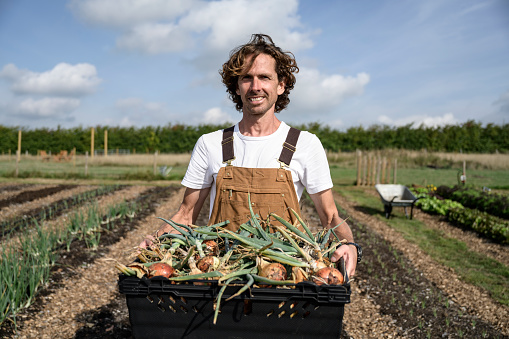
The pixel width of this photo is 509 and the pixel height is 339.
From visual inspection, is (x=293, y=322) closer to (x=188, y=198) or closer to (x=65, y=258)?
(x=188, y=198)

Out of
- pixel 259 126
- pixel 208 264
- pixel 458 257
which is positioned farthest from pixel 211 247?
pixel 458 257

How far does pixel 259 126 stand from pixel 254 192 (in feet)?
1.25

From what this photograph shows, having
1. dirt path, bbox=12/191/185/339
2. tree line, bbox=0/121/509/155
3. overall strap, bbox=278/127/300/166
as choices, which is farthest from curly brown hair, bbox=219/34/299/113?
tree line, bbox=0/121/509/155

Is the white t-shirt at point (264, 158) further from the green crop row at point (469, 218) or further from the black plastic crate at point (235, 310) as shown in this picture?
the green crop row at point (469, 218)

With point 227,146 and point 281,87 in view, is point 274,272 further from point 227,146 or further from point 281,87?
point 281,87

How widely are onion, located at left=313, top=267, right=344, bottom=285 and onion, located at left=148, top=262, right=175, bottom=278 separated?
17.5 inches

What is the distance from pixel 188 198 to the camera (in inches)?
82.0

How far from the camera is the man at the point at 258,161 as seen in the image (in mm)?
1901

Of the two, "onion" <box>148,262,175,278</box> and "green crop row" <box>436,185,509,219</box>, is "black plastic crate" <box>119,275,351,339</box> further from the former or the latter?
"green crop row" <box>436,185,509,219</box>

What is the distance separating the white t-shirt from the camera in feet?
6.43

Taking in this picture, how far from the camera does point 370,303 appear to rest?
160 inches

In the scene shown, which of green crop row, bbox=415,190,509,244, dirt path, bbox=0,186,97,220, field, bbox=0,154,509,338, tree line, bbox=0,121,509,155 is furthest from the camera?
tree line, bbox=0,121,509,155

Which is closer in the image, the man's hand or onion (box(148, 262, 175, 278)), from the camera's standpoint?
onion (box(148, 262, 175, 278))

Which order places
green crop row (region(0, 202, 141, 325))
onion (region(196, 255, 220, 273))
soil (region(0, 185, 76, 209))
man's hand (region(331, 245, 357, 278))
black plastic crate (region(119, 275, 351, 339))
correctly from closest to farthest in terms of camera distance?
1. black plastic crate (region(119, 275, 351, 339))
2. onion (region(196, 255, 220, 273))
3. man's hand (region(331, 245, 357, 278))
4. green crop row (region(0, 202, 141, 325))
5. soil (region(0, 185, 76, 209))
